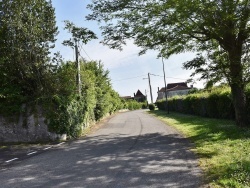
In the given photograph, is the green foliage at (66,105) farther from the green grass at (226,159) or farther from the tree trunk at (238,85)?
the tree trunk at (238,85)

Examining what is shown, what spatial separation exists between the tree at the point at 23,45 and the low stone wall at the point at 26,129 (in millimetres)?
1619

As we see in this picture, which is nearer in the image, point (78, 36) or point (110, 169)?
point (110, 169)

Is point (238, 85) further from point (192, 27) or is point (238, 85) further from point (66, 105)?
point (66, 105)

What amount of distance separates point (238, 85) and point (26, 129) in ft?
37.5

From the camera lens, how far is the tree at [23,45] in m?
17.2

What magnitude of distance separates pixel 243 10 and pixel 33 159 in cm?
1040

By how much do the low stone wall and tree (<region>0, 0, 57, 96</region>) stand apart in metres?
1.62

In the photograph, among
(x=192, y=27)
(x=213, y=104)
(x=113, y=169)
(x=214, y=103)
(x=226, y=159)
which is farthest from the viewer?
(x=213, y=104)

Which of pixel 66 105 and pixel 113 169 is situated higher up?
pixel 66 105

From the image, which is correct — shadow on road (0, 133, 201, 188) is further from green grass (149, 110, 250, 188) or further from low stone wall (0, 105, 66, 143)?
low stone wall (0, 105, 66, 143)

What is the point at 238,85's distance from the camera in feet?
48.7

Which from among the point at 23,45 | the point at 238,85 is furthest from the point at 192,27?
the point at 23,45

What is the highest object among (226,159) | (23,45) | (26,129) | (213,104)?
(23,45)

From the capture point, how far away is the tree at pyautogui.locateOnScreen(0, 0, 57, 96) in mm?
17234
